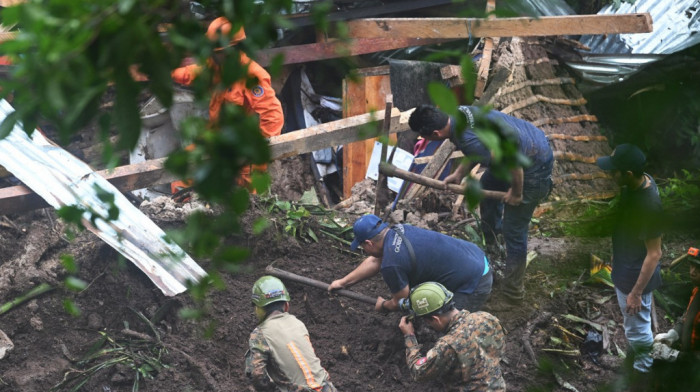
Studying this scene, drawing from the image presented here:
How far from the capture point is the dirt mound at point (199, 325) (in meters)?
6.01

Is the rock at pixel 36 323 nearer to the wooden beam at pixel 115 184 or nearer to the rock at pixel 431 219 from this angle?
the wooden beam at pixel 115 184

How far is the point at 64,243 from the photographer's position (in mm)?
6883

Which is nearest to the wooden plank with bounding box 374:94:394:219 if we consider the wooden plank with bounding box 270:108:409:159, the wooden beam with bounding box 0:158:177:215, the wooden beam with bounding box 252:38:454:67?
the wooden plank with bounding box 270:108:409:159

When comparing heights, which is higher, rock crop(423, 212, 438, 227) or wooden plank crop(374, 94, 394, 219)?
wooden plank crop(374, 94, 394, 219)

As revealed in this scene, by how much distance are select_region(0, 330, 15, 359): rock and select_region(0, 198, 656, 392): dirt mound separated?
1.9 inches

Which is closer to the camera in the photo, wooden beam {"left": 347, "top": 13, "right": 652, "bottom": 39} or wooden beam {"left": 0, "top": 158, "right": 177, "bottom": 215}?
wooden beam {"left": 0, "top": 158, "right": 177, "bottom": 215}

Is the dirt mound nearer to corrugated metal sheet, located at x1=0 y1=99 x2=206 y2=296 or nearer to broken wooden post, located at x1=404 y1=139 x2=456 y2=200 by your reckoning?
corrugated metal sheet, located at x1=0 y1=99 x2=206 y2=296

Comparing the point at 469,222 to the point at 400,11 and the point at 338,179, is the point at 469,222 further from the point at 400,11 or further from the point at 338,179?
the point at 400,11

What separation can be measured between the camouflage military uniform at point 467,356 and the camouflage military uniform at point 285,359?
0.75m

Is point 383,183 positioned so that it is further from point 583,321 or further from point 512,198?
point 583,321

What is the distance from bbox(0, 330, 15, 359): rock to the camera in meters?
5.90

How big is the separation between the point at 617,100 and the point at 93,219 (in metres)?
1.09

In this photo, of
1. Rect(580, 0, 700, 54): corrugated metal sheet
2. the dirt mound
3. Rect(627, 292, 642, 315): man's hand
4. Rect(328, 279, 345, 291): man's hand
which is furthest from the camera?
Rect(580, 0, 700, 54): corrugated metal sheet

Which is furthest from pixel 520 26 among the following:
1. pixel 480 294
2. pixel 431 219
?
pixel 480 294
